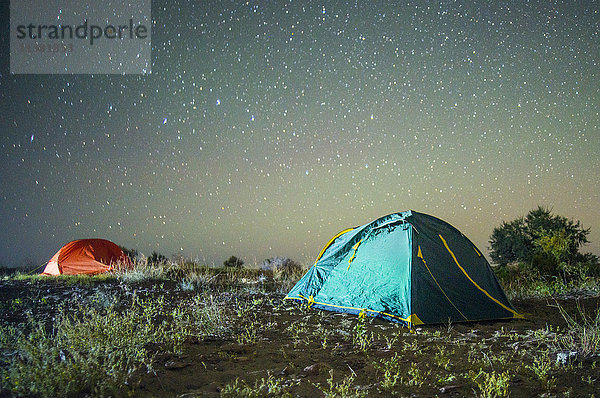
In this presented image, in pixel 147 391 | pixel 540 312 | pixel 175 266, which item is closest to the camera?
pixel 147 391

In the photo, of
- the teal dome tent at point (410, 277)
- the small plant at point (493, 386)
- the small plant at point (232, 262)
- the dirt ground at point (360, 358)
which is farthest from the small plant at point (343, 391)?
the small plant at point (232, 262)

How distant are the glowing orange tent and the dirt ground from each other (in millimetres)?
7043

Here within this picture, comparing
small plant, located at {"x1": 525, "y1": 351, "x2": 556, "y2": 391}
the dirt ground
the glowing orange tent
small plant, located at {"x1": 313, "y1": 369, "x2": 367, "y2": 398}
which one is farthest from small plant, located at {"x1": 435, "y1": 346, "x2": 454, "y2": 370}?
the glowing orange tent

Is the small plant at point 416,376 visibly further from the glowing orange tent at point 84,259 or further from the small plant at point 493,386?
the glowing orange tent at point 84,259

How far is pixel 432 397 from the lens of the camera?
13.1 ft

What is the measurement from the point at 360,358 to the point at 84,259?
13.0 m

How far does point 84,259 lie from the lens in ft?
50.4

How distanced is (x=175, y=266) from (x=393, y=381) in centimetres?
1074

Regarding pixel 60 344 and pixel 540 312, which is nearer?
pixel 60 344

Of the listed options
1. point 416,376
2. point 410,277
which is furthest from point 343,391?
point 410,277

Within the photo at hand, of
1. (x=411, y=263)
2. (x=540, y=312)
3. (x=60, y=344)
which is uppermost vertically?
(x=411, y=263)

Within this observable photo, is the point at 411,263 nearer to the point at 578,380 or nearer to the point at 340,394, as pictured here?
the point at 578,380

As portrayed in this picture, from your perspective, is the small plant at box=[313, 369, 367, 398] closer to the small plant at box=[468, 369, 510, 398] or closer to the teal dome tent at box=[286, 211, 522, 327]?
the small plant at box=[468, 369, 510, 398]

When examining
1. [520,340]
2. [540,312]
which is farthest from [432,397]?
[540,312]
